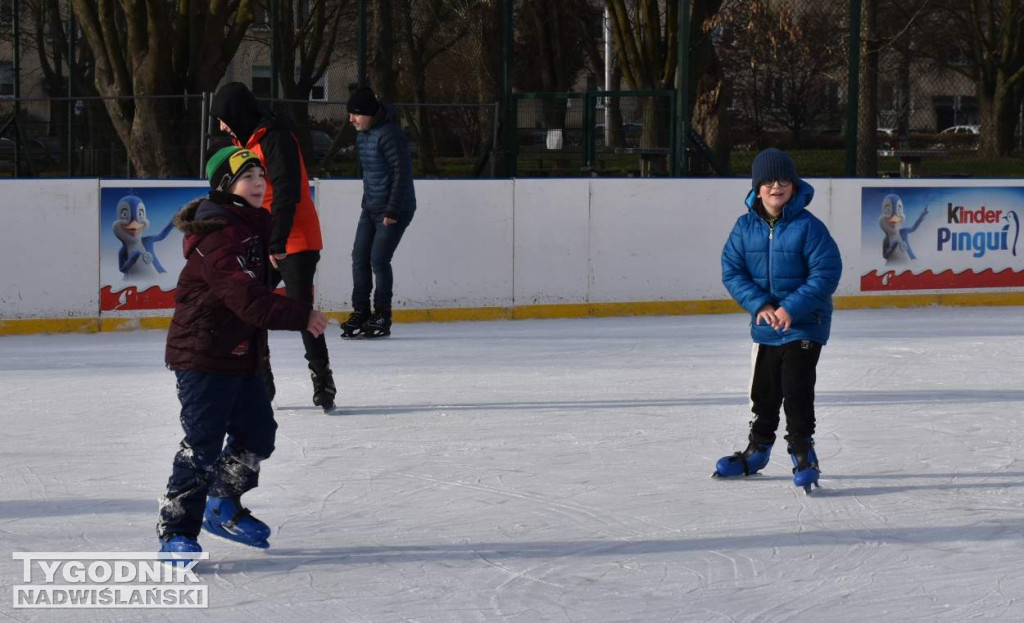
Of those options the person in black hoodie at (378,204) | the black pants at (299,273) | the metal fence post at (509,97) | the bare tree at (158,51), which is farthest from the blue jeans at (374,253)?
the bare tree at (158,51)

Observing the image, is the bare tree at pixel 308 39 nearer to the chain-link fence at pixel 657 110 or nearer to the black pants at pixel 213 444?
the chain-link fence at pixel 657 110

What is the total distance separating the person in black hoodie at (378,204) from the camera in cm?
883

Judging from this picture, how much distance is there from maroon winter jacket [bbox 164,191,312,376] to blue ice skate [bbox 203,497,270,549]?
Result: 472 mm

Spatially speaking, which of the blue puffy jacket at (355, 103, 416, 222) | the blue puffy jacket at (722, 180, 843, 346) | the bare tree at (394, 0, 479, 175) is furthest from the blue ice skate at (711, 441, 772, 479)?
the bare tree at (394, 0, 479, 175)

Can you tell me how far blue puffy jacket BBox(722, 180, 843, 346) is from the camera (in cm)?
514

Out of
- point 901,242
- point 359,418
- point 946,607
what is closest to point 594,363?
point 359,418

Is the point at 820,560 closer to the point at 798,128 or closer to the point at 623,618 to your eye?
the point at 623,618

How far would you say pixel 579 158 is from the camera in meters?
13.5

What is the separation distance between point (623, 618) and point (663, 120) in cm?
957

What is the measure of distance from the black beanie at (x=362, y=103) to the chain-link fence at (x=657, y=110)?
3.22 metres

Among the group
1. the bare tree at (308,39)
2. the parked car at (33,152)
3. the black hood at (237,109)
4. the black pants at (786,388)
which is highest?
the bare tree at (308,39)

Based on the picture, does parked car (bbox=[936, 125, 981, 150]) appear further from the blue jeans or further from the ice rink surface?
the blue jeans

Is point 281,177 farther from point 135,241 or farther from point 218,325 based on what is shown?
point 135,241

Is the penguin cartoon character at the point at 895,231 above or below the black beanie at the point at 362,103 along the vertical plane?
below
